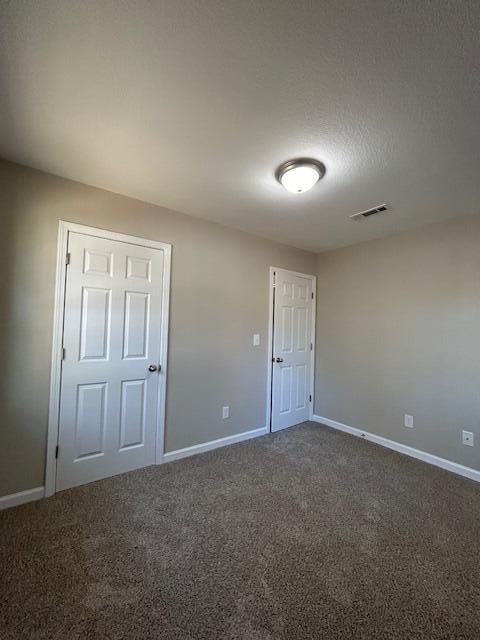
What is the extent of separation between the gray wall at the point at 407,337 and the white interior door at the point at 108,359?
2.32 m

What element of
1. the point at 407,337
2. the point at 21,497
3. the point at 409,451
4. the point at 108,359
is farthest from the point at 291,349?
the point at 21,497

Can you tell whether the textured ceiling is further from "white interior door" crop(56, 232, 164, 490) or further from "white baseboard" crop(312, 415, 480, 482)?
"white baseboard" crop(312, 415, 480, 482)

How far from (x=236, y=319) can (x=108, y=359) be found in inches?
53.8

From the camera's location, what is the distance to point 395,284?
3.09 m

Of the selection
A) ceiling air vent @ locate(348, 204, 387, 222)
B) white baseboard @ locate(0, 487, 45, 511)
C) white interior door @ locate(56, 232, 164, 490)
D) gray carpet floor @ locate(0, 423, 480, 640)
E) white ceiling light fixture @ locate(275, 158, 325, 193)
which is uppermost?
ceiling air vent @ locate(348, 204, 387, 222)

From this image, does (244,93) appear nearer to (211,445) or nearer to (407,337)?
(407,337)

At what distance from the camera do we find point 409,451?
2891 mm

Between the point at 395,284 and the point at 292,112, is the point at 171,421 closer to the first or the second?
the point at 292,112

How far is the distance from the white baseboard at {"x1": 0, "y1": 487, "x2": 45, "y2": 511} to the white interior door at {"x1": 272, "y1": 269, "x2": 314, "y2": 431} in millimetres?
2352

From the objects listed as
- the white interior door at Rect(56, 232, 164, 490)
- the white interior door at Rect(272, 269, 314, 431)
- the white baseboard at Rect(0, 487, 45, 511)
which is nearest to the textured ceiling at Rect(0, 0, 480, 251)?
the white interior door at Rect(56, 232, 164, 490)

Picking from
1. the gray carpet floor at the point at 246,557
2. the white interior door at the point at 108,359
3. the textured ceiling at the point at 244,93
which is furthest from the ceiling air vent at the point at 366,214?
the gray carpet floor at the point at 246,557

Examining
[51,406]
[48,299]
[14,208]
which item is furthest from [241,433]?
[14,208]

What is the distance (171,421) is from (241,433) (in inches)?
35.5

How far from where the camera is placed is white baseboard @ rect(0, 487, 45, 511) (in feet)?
6.29
